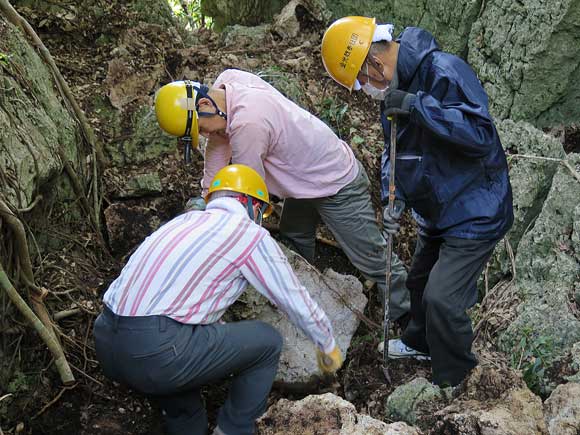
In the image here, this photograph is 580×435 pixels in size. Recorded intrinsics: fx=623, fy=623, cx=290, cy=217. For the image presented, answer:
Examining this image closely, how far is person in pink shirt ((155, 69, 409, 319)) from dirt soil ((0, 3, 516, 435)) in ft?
2.12

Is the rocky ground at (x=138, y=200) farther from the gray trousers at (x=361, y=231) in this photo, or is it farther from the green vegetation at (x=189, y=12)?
the green vegetation at (x=189, y=12)

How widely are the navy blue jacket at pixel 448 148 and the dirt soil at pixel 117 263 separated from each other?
1226 millimetres

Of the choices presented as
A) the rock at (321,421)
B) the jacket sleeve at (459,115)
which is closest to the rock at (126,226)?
the jacket sleeve at (459,115)

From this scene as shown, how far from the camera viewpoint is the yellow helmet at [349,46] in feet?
A: 10.4

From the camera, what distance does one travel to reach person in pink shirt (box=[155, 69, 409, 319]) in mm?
3660

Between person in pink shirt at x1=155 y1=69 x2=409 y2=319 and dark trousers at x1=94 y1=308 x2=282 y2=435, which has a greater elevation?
person in pink shirt at x1=155 y1=69 x2=409 y2=319

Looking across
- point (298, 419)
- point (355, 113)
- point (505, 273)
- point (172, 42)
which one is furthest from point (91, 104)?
point (298, 419)

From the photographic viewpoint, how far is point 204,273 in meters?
2.94

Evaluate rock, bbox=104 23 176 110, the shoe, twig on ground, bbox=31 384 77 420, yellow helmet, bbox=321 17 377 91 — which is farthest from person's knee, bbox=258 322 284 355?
rock, bbox=104 23 176 110

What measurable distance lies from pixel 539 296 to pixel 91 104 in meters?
3.92

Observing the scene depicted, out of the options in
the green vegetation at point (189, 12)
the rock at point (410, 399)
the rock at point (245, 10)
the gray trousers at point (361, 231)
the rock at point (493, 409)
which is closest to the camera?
the rock at point (493, 409)

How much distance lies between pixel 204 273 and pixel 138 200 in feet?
7.29

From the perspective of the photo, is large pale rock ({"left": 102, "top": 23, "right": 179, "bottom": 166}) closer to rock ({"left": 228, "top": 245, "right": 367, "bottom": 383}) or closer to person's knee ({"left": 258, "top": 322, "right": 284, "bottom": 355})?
rock ({"left": 228, "top": 245, "right": 367, "bottom": 383})

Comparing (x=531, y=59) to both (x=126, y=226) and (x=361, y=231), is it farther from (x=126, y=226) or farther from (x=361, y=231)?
(x=126, y=226)
